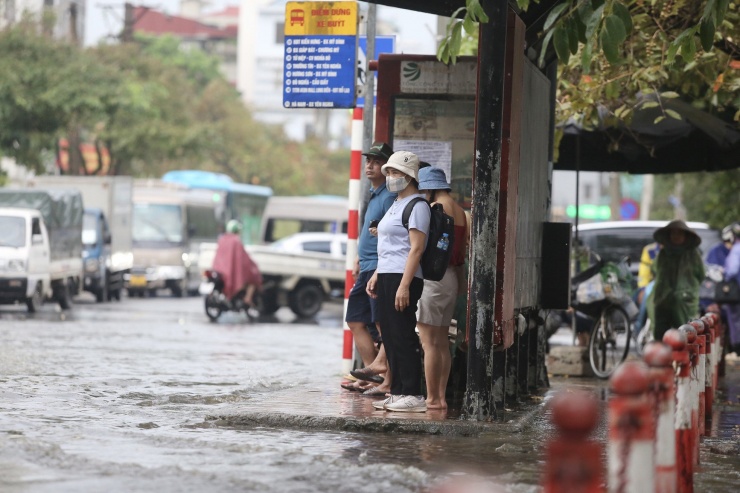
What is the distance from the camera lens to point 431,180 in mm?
9969

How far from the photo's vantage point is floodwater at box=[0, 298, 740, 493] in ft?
22.9

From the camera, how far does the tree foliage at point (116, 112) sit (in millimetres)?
41812

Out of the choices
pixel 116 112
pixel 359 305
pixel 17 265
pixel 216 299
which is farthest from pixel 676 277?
pixel 116 112

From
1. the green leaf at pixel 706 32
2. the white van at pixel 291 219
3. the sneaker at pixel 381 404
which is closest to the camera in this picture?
the green leaf at pixel 706 32

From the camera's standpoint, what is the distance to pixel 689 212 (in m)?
48.9

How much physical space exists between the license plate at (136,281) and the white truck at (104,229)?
354 mm

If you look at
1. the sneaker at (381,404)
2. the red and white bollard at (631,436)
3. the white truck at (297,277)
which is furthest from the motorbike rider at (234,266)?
the red and white bollard at (631,436)

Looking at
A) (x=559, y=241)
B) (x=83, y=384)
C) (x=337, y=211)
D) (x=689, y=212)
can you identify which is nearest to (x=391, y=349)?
(x=559, y=241)

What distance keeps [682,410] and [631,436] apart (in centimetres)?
224

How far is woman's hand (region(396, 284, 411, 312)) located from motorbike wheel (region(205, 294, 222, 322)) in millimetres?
16985

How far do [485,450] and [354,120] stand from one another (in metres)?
5.25

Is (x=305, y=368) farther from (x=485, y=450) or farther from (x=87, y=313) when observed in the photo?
(x=87, y=313)

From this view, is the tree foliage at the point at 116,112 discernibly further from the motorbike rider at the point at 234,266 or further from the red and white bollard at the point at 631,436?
the red and white bollard at the point at 631,436

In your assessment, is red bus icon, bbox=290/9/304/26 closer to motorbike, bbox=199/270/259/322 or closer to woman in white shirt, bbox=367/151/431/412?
woman in white shirt, bbox=367/151/431/412
